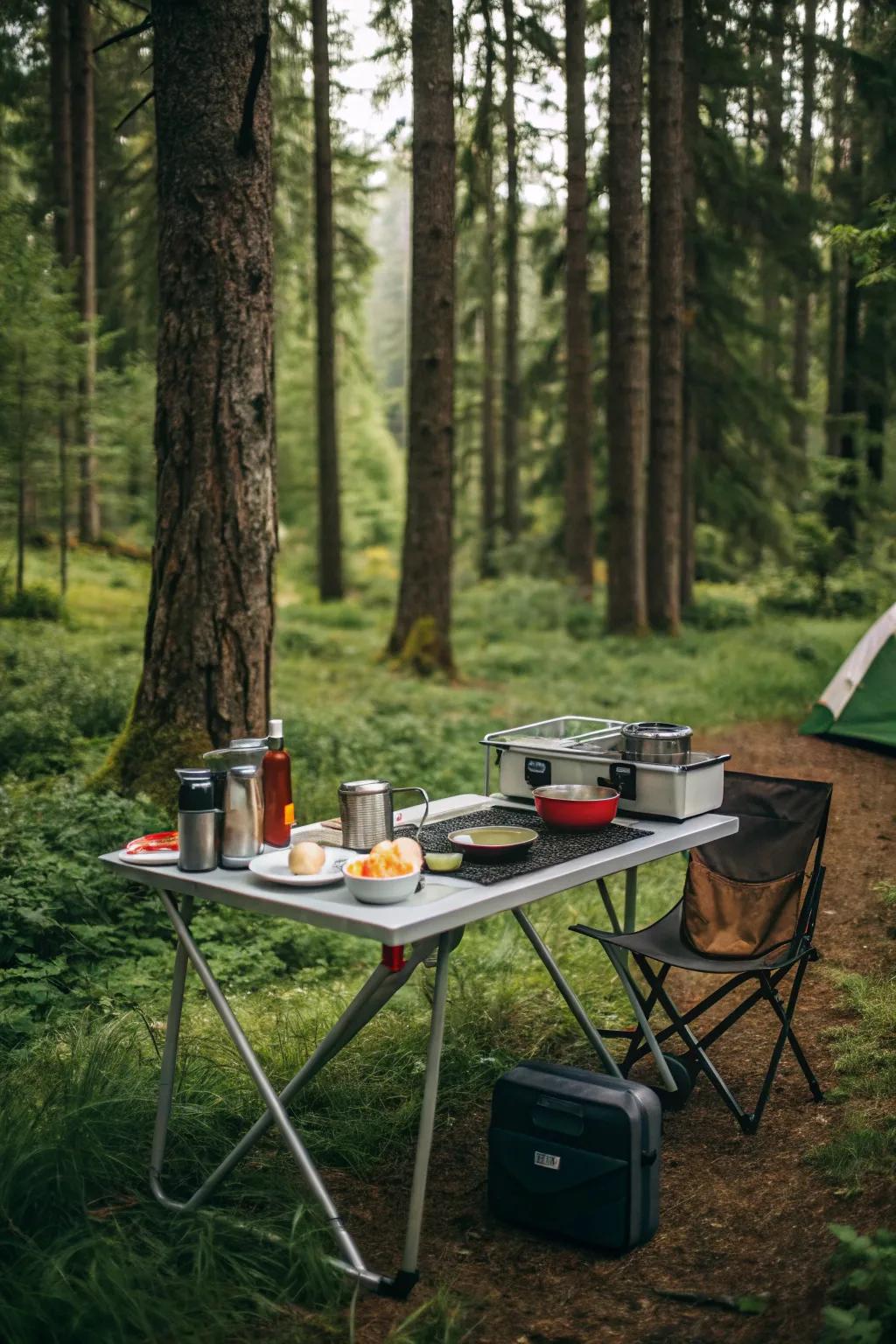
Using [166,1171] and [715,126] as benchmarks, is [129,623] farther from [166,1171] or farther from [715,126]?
[166,1171]

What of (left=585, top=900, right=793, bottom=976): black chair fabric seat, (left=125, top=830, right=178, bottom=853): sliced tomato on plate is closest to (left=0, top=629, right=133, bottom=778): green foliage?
(left=125, top=830, right=178, bottom=853): sliced tomato on plate

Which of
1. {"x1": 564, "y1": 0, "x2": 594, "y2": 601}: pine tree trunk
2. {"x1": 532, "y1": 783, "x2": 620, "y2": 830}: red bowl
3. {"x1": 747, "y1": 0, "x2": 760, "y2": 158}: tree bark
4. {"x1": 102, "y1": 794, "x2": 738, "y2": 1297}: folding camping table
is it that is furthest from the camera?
{"x1": 564, "y1": 0, "x2": 594, "y2": 601}: pine tree trunk

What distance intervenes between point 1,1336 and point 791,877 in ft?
9.87

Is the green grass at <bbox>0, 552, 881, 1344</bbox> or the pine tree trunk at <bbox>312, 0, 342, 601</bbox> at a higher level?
the pine tree trunk at <bbox>312, 0, 342, 601</bbox>

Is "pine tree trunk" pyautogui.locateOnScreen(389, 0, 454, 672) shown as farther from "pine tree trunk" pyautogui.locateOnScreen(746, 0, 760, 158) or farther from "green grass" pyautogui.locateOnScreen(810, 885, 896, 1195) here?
"green grass" pyautogui.locateOnScreen(810, 885, 896, 1195)

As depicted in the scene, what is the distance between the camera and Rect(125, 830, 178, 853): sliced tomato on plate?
3.46m

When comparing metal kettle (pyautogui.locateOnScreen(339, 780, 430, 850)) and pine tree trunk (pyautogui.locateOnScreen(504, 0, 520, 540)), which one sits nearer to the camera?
metal kettle (pyautogui.locateOnScreen(339, 780, 430, 850))

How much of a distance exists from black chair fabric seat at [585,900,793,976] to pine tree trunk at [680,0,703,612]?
41.8 feet

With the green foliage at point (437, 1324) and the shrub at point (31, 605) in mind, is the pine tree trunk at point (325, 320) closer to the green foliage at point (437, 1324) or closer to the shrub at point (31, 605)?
the shrub at point (31, 605)

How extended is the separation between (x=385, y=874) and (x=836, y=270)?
1740cm

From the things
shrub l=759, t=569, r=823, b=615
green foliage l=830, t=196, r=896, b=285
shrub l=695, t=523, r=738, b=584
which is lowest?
shrub l=759, t=569, r=823, b=615

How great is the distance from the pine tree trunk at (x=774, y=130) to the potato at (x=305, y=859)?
13110 millimetres

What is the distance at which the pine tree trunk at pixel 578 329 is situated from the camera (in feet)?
50.0

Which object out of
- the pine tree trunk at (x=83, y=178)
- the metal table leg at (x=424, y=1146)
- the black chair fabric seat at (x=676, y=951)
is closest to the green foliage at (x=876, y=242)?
the black chair fabric seat at (x=676, y=951)
